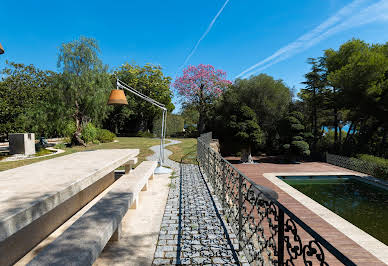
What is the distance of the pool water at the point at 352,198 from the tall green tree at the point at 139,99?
70.3ft

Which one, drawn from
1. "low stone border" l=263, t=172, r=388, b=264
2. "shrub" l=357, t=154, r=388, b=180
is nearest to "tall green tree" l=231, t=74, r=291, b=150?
"shrub" l=357, t=154, r=388, b=180

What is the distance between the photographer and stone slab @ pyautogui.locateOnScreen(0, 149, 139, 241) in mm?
1664

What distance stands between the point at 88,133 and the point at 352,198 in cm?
1576

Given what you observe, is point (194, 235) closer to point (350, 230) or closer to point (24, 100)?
point (350, 230)

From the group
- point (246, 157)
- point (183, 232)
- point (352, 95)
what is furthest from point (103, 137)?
point (352, 95)

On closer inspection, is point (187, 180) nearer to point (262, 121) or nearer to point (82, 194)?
point (82, 194)

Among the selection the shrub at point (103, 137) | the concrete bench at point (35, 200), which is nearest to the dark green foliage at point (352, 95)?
the concrete bench at point (35, 200)

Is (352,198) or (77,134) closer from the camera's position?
(352,198)

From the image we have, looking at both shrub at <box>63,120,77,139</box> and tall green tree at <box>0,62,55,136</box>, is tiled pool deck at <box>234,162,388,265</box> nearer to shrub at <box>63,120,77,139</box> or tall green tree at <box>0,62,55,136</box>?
shrub at <box>63,120,77,139</box>

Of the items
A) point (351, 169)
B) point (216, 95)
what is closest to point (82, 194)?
point (351, 169)

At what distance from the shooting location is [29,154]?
1023 centimetres

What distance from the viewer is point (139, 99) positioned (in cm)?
2812

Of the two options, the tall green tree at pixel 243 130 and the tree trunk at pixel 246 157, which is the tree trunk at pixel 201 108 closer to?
the tall green tree at pixel 243 130

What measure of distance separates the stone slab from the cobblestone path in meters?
1.34
